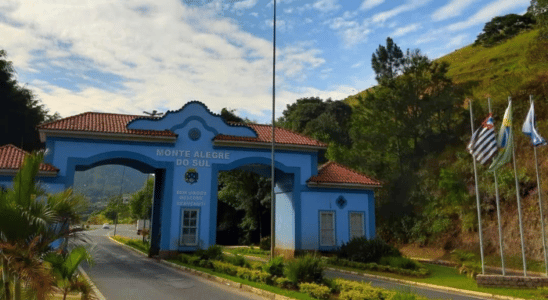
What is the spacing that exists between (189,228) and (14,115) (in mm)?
34506

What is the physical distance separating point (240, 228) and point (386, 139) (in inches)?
730

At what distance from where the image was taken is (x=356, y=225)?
27469 mm

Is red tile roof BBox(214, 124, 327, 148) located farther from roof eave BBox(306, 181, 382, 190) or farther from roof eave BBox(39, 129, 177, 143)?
roof eave BBox(39, 129, 177, 143)

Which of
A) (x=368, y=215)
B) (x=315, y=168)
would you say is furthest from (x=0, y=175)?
(x=368, y=215)

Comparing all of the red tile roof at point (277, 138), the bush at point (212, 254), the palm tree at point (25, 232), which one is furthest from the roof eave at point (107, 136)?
the palm tree at point (25, 232)

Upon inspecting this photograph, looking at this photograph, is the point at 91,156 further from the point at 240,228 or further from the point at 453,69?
the point at 453,69

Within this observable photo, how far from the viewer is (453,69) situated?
86188mm

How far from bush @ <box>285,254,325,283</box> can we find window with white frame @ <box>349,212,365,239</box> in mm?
13321

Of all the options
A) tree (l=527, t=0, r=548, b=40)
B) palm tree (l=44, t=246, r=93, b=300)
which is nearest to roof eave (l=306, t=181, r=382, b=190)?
palm tree (l=44, t=246, r=93, b=300)

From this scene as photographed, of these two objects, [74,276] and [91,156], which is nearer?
[74,276]

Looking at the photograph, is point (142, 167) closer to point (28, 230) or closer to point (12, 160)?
point (12, 160)

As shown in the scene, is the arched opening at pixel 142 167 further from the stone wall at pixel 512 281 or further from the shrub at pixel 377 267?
the stone wall at pixel 512 281

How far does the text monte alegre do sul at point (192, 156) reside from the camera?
82.1ft

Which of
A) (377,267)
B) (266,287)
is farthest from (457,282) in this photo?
(266,287)
